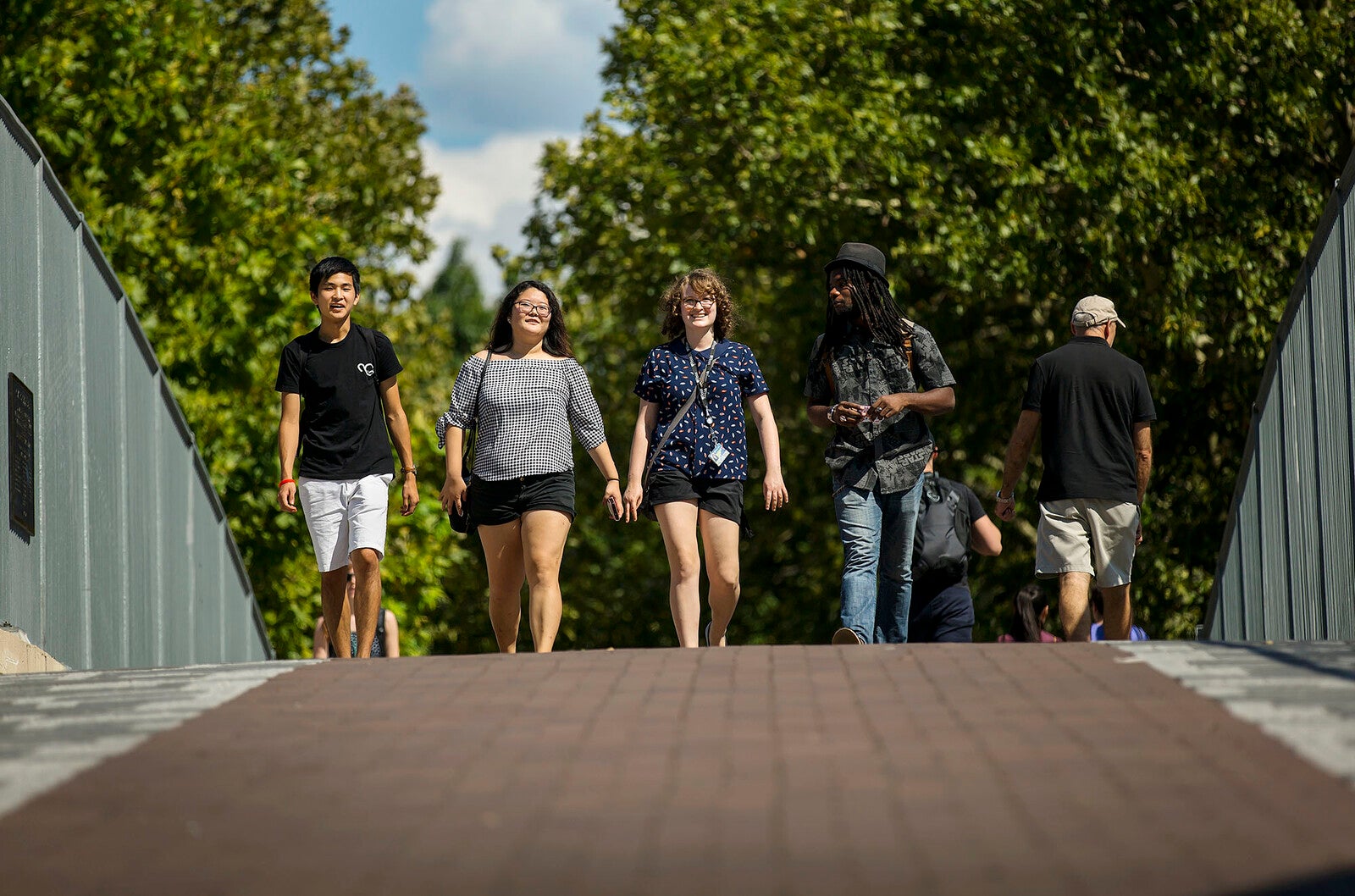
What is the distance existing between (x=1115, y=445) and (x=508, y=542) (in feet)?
9.17

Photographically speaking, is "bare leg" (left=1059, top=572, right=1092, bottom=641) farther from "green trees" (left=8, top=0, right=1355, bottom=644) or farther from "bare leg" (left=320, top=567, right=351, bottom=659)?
"green trees" (left=8, top=0, right=1355, bottom=644)

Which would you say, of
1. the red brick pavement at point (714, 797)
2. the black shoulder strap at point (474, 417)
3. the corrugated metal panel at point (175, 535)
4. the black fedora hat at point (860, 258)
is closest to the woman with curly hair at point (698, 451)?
the black fedora hat at point (860, 258)

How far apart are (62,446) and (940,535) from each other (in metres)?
4.65

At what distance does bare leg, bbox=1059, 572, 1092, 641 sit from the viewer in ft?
28.8

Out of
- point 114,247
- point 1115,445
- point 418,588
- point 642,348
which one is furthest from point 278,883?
point 642,348

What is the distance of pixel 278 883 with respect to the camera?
3.83 meters

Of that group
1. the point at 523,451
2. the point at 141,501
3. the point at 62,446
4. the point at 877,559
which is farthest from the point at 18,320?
the point at 877,559

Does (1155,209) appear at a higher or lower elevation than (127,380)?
higher

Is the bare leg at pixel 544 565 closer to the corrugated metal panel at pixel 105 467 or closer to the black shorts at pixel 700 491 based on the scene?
the black shorts at pixel 700 491

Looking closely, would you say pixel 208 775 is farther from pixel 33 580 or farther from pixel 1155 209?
pixel 1155 209

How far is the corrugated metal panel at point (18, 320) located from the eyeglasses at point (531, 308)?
2442 mm

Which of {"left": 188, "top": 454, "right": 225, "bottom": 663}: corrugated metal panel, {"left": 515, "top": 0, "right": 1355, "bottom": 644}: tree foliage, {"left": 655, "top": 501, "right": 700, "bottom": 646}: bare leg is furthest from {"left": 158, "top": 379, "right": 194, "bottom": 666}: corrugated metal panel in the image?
{"left": 515, "top": 0, "right": 1355, "bottom": 644}: tree foliage

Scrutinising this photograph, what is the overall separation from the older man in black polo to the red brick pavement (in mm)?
2545

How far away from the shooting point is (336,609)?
8.91 meters
